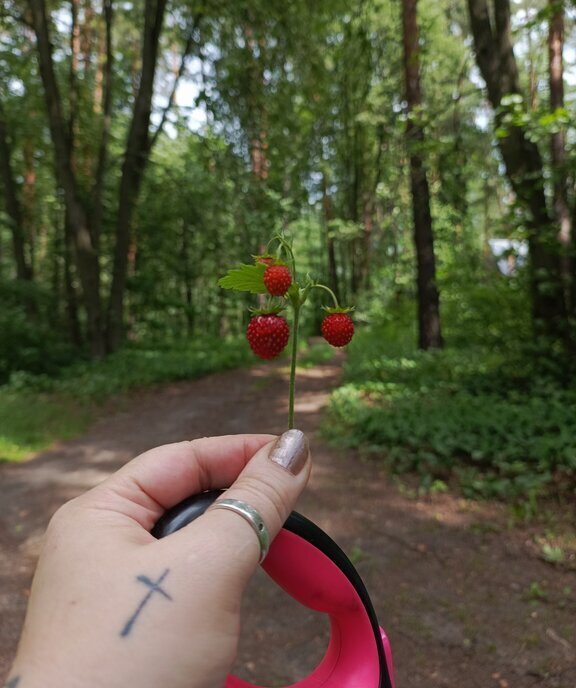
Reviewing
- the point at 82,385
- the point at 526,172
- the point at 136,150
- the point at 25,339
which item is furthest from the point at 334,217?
the point at 25,339

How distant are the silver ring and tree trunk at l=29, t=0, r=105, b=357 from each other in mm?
10156

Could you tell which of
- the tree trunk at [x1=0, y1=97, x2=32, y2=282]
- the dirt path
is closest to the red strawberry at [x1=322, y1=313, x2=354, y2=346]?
the dirt path

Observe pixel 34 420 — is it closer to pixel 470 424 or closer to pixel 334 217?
pixel 334 217

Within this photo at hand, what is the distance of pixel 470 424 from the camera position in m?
4.91

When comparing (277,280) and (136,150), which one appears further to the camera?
(136,150)

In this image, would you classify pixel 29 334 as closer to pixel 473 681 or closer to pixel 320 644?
pixel 320 644

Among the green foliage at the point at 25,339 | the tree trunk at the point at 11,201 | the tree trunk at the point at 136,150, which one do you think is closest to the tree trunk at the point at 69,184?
the tree trunk at the point at 136,150

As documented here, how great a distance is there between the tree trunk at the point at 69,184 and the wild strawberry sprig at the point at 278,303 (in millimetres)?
10076

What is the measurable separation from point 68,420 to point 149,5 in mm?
8094

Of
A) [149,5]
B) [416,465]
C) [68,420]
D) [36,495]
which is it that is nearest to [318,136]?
[416,465]

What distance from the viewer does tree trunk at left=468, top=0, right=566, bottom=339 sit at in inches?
216

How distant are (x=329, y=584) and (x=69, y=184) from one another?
10.6 metres

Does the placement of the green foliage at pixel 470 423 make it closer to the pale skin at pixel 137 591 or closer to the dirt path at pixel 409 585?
the dirt path at pixel 409 585

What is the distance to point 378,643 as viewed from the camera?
1.06 m
